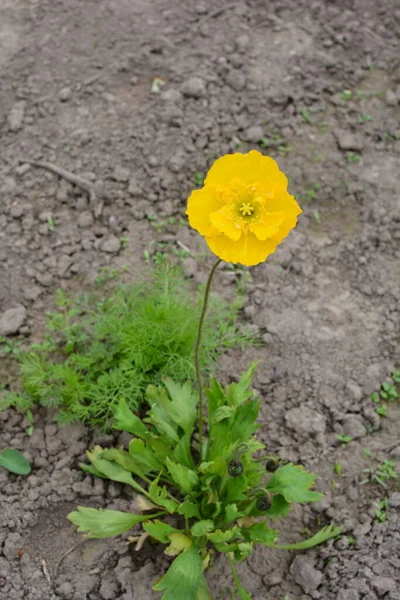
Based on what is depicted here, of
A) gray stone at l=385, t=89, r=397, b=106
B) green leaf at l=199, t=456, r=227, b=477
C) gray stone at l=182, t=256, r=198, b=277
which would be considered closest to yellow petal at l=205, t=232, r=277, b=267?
green leaf at l=199, t=456, r=227, b=477

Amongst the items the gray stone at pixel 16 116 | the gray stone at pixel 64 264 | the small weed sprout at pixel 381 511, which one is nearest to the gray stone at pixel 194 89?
the gray stone at pixel 16 116

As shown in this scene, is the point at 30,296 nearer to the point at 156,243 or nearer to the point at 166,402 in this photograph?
the point at 156,243

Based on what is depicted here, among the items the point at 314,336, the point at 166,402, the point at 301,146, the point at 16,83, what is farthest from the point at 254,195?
the point at 16,83

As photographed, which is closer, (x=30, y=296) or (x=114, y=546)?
→ (x=114, y=546)

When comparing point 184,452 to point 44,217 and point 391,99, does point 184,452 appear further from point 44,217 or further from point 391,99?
point 391,99

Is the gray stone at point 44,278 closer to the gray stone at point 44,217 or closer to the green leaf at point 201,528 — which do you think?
the gray stone at point 44,217

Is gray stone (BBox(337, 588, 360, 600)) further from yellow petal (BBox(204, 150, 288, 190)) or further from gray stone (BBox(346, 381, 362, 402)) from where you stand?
yellow petal (BBox(204, 150, 288, 190))
